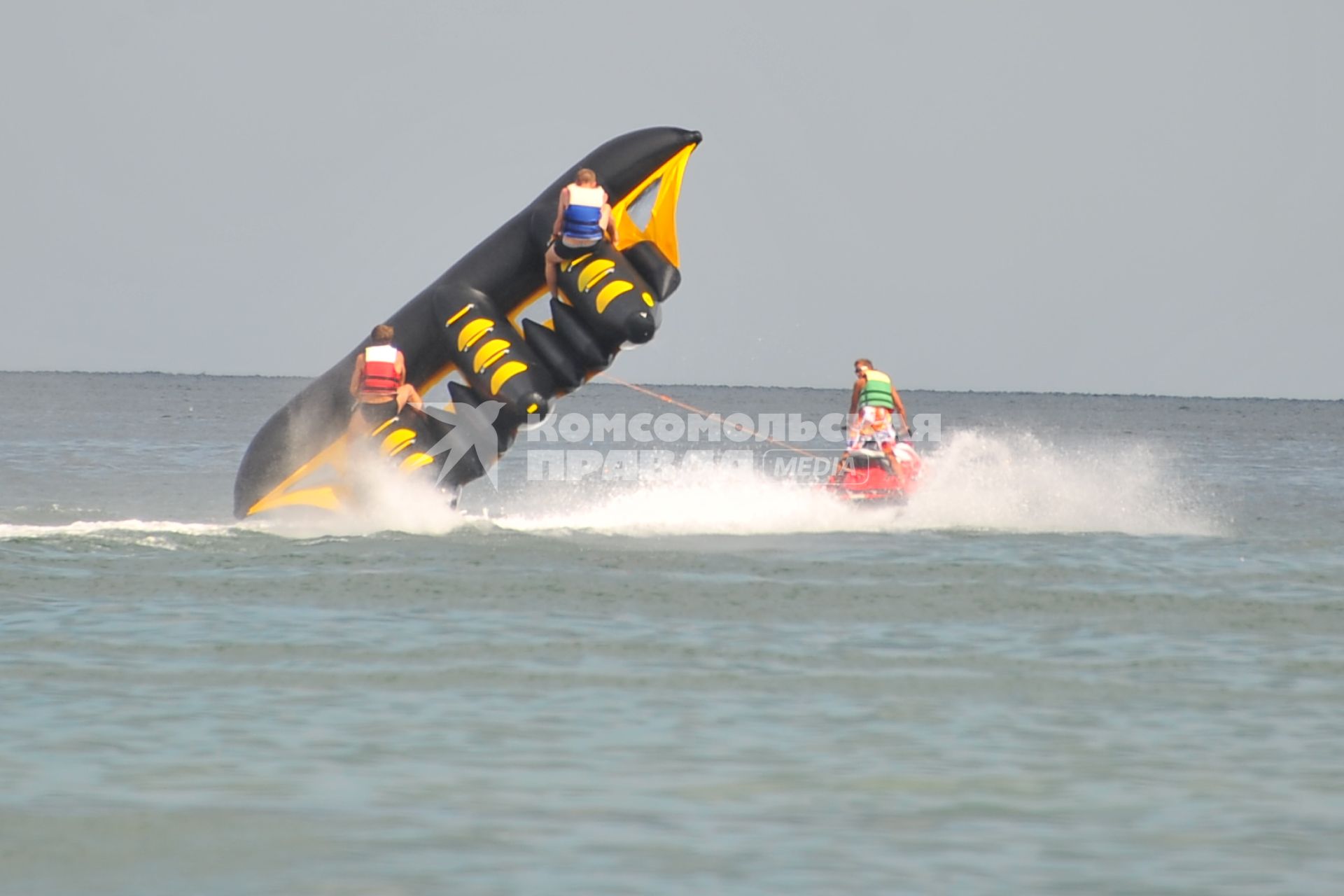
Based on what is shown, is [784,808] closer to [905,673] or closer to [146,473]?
[905,673]

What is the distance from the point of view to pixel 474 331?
41.4 feet

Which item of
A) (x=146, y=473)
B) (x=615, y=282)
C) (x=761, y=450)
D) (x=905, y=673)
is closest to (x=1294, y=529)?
(x=615, y=282)

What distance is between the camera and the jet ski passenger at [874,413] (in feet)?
50.8

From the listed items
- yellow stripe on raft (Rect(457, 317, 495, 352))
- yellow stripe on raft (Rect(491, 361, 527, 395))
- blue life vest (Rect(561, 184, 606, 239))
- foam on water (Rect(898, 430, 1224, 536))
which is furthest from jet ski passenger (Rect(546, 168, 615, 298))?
foam on water (Rect(898, 430, 1224, 536))

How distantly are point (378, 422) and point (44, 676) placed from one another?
16.2 feet

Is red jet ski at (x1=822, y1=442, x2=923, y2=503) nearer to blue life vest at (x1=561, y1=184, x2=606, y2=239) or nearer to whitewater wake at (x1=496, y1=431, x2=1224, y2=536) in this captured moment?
whitewater wake at (x1=496, y1=431, x2=1224, y2=536)

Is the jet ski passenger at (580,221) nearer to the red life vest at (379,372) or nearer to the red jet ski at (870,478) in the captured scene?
the red life vest at (379,372)

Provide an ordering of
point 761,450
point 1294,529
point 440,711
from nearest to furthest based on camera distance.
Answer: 1. point 440,711
2. point 1294,529
3. point 761,450

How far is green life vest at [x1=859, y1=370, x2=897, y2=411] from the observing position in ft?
50.7

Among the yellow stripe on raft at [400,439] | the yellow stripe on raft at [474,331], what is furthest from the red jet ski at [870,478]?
the yellow stripe on raft at [400,439]

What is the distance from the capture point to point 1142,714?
25.5 feet

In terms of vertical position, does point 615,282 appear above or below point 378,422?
above

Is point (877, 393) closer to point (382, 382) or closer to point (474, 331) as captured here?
point (474, 331)

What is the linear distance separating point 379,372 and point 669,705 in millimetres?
5661
